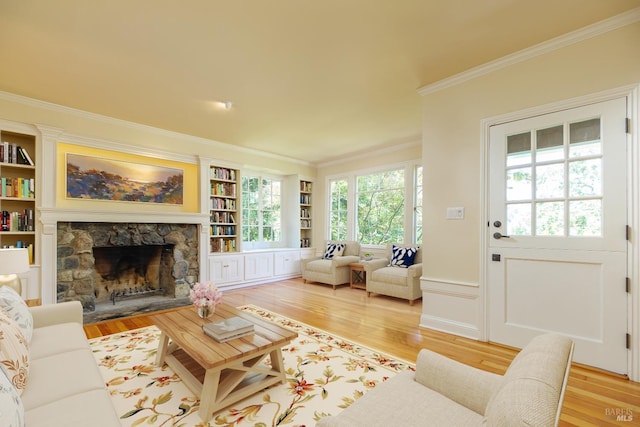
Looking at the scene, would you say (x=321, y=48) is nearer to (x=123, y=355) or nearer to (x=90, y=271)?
(x=123, y=355)

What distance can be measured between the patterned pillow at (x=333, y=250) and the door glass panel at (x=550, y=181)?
152 inches

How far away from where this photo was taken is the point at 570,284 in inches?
96.0

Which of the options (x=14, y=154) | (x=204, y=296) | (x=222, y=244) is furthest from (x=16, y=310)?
(x=222, y=244)

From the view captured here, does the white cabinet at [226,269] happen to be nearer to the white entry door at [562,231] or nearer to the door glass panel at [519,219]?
the white entry door at [562,231]

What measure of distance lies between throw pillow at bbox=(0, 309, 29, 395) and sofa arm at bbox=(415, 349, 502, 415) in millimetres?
1805

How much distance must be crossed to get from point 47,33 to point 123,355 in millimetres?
2748

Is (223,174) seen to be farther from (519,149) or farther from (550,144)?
(550,144)

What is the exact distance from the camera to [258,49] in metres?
2.56

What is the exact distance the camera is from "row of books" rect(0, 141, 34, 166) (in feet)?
11.3

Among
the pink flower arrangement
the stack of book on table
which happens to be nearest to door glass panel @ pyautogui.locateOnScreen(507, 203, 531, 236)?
the stack of book on table

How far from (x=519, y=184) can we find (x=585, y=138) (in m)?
0.58

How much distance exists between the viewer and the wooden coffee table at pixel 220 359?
5.70 ft

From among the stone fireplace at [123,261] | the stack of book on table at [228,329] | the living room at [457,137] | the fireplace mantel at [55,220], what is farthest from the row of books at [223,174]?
the stack of book on table at [228,329]

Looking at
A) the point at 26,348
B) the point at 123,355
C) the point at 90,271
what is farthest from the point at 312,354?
the point at 90,271
